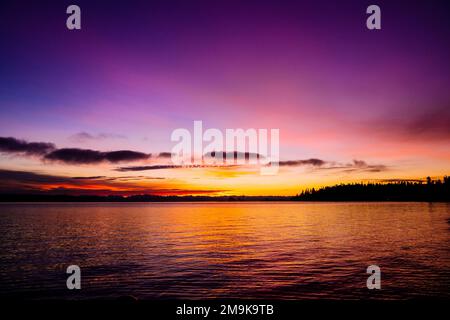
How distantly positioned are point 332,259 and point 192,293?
65.4ft

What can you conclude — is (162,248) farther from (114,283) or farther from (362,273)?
(362,273)

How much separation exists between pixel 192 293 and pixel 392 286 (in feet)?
50.7

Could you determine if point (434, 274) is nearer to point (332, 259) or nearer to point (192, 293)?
point (332, 259)

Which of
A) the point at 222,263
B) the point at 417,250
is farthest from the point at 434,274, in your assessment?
the point at 222,263

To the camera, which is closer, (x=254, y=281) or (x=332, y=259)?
(x=254, y=281)

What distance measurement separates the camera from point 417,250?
43.2m

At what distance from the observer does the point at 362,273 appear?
30062 millimetres

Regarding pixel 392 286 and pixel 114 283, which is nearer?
pixel 392 286

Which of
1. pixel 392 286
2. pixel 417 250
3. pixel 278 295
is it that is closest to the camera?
pixel 278 295
